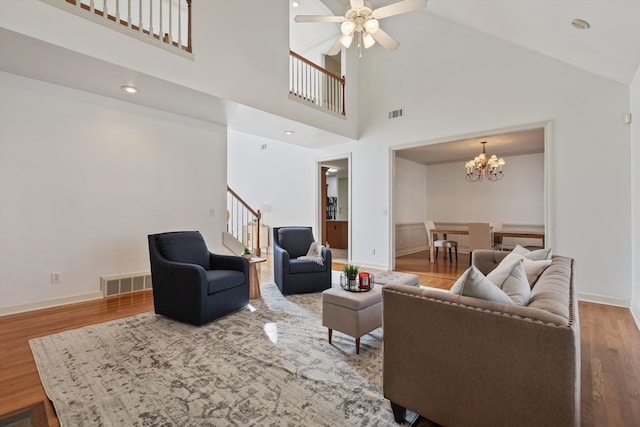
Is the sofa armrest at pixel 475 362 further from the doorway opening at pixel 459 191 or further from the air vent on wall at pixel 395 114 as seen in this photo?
the air vent on wall at pixel 395 114

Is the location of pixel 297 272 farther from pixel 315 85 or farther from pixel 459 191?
pixel 459 191

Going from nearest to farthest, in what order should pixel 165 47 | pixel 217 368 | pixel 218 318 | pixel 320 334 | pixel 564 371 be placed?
pixel 564 371, pixel 217 368, pixel 320 334, pixel 218 318, pixel 165 47

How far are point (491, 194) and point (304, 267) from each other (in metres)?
6.03

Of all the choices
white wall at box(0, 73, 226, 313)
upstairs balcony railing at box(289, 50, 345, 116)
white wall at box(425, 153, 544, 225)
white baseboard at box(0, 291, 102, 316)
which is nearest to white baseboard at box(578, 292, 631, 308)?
white wall at box(425, 153, 544, 225)

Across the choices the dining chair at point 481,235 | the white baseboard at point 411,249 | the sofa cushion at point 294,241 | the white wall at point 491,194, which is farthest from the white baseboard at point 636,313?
the white baseboard at point 411,249

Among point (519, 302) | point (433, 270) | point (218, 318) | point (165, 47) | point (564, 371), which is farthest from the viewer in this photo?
point (433, 270)

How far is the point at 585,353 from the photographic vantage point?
240 cm

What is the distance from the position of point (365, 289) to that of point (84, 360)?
2275 mm

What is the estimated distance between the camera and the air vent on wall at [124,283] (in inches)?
151

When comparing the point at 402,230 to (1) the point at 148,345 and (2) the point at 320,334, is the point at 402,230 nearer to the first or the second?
(2) the point at 320,334

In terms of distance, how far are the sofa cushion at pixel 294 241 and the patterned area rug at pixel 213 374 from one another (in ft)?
4.96

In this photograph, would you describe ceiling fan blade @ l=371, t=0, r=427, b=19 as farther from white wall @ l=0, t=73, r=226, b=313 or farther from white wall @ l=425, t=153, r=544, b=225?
white wall @ l=425, t=153, r=544, b=225

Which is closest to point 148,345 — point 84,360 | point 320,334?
point 84,360

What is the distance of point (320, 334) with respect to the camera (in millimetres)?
2697
